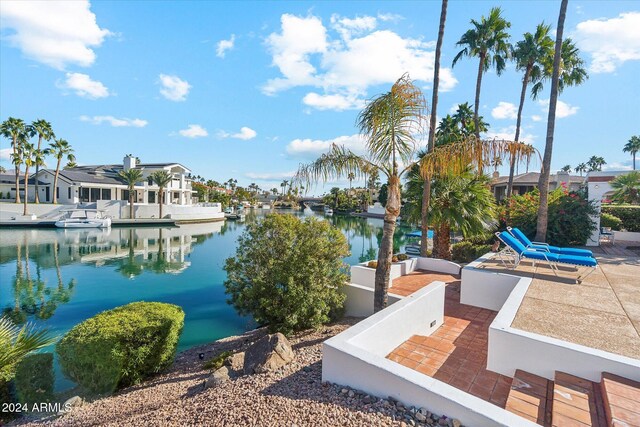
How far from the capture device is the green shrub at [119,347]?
5539mm

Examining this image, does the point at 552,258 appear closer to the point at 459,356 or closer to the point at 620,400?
the point at 459,356

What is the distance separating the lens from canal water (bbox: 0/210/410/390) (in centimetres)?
1055

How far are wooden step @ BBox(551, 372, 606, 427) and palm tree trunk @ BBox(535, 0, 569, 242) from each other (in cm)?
953

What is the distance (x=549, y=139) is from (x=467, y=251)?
5237 mm

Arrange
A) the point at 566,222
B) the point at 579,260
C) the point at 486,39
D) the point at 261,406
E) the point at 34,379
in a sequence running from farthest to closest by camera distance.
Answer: the point at 486,39 → the point at 566,222 → the point at 579,260 → the point at 34,379 → the point at 261,406

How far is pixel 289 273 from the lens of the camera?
7543 millimetres

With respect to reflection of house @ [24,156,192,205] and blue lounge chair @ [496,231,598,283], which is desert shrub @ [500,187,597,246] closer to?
blue lounge chair @ [496,231,598,283]

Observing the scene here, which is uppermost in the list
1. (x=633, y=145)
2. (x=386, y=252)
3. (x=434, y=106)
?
(x=633, y=145)

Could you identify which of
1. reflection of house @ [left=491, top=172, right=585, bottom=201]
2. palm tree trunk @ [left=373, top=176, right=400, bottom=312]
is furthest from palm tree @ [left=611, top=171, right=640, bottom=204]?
palm tree trunk @ [left=373, top=176, right=400, bottom=312]

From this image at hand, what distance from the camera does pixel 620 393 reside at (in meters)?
3.04

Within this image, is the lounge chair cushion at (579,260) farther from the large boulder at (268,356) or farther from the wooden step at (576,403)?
the large boulder at (268,356)

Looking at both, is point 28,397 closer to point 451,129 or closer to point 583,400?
point 583,400

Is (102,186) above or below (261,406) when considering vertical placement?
above

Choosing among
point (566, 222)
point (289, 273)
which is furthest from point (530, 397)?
point (566, 222)
